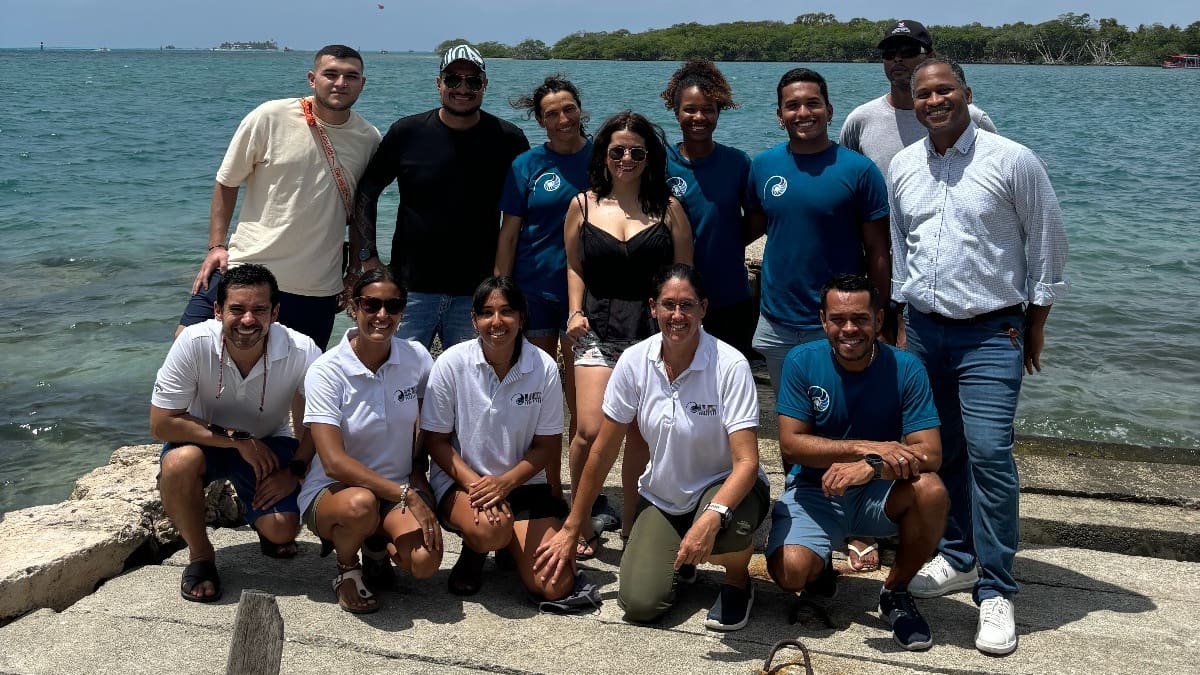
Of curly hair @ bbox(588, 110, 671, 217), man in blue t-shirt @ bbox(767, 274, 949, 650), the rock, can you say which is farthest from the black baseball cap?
the rock

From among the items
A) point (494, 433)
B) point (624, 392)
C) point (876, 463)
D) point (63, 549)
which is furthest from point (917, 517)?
point (63, 549)

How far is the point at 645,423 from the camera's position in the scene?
429 centimetres

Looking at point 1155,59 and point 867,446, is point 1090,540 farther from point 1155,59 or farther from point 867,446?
point 1155,59

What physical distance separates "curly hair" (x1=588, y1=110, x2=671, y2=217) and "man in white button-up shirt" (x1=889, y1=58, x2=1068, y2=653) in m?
1.05

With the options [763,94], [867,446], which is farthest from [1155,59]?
[867,446]

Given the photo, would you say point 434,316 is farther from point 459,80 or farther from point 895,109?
point 895,109

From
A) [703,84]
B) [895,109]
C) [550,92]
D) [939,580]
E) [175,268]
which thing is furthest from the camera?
[175,268]

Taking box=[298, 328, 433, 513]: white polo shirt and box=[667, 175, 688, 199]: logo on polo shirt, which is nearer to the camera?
box=[298, 328, 433, 513]: white polo shirt

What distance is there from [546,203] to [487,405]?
1.03m

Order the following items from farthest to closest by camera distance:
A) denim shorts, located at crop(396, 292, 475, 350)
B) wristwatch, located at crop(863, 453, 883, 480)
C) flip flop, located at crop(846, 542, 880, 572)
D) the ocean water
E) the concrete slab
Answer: the ocean water
denim shorts, located at crop(396, 292, 475, 350)
flip flop, located at crop(846, 542, 880, 572)
wristwatch, located at crop(863, 453, 883, 480)
the concrete slab

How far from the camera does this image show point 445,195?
A: 5090 mm

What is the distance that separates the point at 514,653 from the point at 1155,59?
114728 mm

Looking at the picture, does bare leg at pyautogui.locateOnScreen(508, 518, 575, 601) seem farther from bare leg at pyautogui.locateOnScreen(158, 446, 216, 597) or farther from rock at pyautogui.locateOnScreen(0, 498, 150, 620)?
rock at pyautogui.locateOnScreen(0, 498, 150, 620)

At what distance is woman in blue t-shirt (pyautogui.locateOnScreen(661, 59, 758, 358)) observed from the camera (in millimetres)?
4801
